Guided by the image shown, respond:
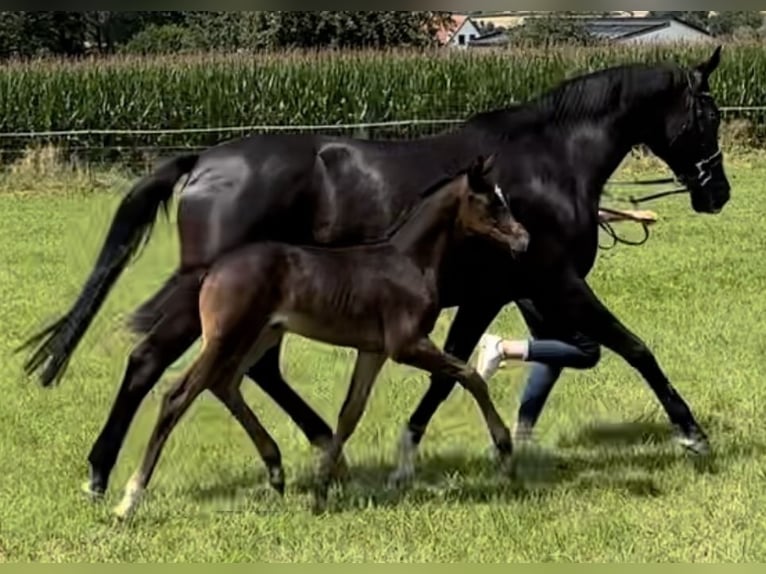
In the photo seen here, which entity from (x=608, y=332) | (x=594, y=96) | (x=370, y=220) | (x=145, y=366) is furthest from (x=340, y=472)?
(x=594, y=96)

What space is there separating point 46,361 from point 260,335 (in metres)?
1.20

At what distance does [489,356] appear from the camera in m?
6.25

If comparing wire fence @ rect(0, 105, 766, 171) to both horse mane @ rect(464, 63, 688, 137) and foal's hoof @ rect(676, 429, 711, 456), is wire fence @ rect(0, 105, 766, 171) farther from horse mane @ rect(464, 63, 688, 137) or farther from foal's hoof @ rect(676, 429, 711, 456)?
foal's hoof @ rect(676, 429, 711, 456)

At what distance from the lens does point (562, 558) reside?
456 cm

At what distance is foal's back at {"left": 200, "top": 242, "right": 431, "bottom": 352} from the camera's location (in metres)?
4.84

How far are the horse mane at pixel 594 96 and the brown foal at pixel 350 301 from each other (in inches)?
Answer: 29.7

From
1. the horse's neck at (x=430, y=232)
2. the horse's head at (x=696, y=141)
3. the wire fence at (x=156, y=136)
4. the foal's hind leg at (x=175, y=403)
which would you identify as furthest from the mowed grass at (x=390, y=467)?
the wire fence at (x=156, y=136)

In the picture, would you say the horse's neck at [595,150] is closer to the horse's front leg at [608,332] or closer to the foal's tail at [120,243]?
the horse's front leg at [608,332]

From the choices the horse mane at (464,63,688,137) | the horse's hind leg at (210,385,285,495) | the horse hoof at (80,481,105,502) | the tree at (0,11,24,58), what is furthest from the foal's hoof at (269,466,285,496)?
the tree at (0,11,24,58)

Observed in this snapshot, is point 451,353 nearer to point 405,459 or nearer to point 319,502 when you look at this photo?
point 405,459

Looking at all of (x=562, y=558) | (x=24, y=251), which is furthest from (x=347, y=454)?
(x=24, y=251)

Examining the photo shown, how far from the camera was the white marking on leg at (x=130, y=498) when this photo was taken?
4.94 m

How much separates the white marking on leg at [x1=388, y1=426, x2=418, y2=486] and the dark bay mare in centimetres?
2

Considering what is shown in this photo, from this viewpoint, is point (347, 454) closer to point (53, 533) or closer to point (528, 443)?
point (528, 443)
